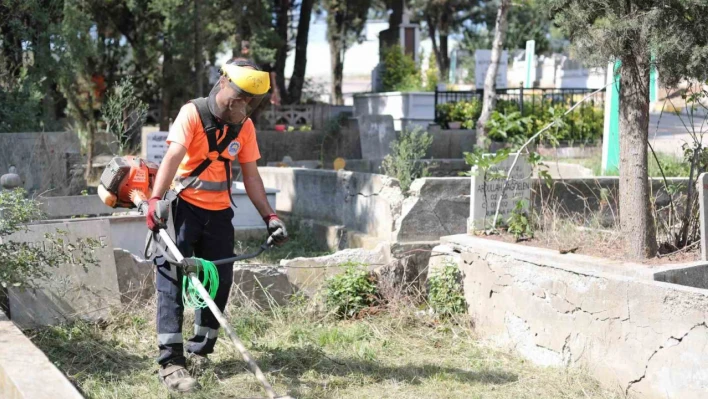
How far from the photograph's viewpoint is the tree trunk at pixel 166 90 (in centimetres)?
1816

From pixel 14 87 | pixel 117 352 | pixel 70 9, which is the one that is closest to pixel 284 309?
pixel 117 352

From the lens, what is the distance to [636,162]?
6.12 metres

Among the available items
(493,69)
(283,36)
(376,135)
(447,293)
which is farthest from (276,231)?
(283,36)

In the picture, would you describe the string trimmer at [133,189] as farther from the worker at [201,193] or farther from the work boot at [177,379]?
the work boot at [177,379]

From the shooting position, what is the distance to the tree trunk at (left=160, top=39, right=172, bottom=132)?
18.2 meters

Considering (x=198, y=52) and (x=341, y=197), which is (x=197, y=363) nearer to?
(x=341, y=197)

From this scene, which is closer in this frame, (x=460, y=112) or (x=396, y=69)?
(x=460, y=112)

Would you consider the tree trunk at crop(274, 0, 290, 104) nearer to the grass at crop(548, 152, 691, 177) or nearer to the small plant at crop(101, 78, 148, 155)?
the small plant at crop(101, 78, 148, 155)

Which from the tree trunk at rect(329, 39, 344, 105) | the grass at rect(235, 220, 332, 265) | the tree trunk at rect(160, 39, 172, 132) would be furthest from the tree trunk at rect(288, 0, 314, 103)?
the grass at rect(235, 220, 332, 265)

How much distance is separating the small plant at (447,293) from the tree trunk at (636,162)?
56.6 inches

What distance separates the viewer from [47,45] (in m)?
11.5

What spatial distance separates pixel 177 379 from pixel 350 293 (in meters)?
2.29

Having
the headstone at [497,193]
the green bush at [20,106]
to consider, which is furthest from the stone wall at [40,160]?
the headstone at [497,193]

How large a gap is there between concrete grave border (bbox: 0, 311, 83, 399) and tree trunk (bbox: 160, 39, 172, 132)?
544 inches
